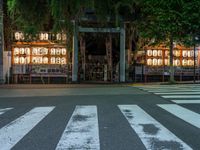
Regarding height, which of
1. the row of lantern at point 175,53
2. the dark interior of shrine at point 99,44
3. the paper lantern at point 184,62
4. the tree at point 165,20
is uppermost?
the tree at point 165,20

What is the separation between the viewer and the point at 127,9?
30.2 m

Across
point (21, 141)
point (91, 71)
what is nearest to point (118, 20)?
point (91, 71)

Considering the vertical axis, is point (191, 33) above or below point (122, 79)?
above

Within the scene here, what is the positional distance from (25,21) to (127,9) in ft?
22.6

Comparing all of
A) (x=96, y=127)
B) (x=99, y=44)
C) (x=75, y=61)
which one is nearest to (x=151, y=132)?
(x=96, y=127)

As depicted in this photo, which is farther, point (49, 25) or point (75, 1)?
point (49, 25)

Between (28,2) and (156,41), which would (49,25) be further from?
(156,41)

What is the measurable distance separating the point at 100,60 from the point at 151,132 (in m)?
25.9

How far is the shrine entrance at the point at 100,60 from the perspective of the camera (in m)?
33.0

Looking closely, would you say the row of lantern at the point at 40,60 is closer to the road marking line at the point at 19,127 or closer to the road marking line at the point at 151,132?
the road marking line at the point at 19,127

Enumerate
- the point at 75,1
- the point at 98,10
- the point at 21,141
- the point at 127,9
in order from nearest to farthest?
the point at 21,141, the point at 75,1, the point at 98,10, the point at 127,9

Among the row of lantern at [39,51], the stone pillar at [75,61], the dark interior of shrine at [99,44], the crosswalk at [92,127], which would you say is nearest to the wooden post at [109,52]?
the dark interior of shrine at [99,44]

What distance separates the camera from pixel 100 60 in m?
34.8

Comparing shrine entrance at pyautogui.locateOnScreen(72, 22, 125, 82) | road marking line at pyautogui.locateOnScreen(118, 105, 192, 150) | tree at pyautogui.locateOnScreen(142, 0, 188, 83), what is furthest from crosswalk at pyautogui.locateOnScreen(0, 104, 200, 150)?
shrine entrance at pyautogui.locateOnScreen(72, 22, 125, 82)
